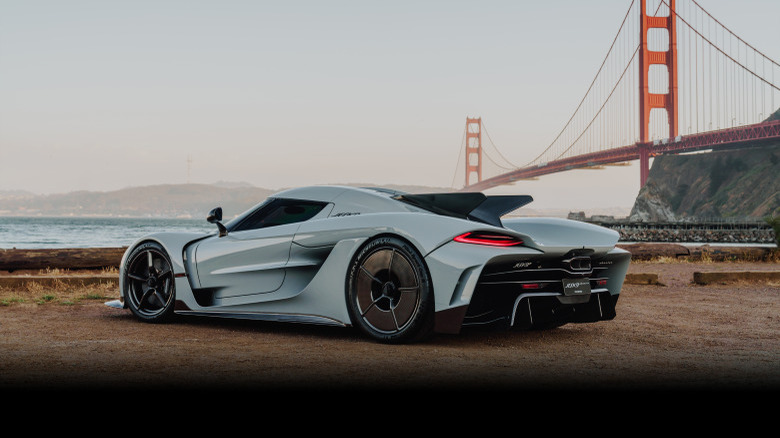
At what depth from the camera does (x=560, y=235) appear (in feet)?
16.4

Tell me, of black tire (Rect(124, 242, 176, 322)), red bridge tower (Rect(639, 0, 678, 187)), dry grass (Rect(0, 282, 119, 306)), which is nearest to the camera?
black tire (Rect(124, 242, 176, 322))

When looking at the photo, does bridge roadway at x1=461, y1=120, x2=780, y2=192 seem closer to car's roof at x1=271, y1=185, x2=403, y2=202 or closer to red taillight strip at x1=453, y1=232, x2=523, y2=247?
car's roof at x1=271, y1=185, x2=403, y2=202

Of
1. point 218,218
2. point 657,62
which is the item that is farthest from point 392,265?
point 657,62

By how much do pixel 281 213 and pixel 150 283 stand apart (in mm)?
1358

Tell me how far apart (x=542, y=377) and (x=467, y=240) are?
1.10 metres

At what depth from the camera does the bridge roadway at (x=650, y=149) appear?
A: 52.4 metres

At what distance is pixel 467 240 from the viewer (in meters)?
4.55

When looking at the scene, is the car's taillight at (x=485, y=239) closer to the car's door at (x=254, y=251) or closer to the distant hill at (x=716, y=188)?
the car's door at (x=254, y=251)

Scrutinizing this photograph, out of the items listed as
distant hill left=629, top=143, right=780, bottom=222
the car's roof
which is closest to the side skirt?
the car's roof

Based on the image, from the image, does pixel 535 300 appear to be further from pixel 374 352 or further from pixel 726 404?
pixel 726 404

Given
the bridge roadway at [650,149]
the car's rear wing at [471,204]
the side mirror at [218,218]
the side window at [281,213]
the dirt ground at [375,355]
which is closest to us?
the dirt ground at [375,355]

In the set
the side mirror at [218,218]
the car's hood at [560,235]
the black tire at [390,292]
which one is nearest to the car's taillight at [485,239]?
the car's hood at [560,235]

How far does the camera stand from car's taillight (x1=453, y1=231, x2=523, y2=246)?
Result: 4.54 meters

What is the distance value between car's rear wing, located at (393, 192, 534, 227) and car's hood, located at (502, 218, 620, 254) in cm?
15
